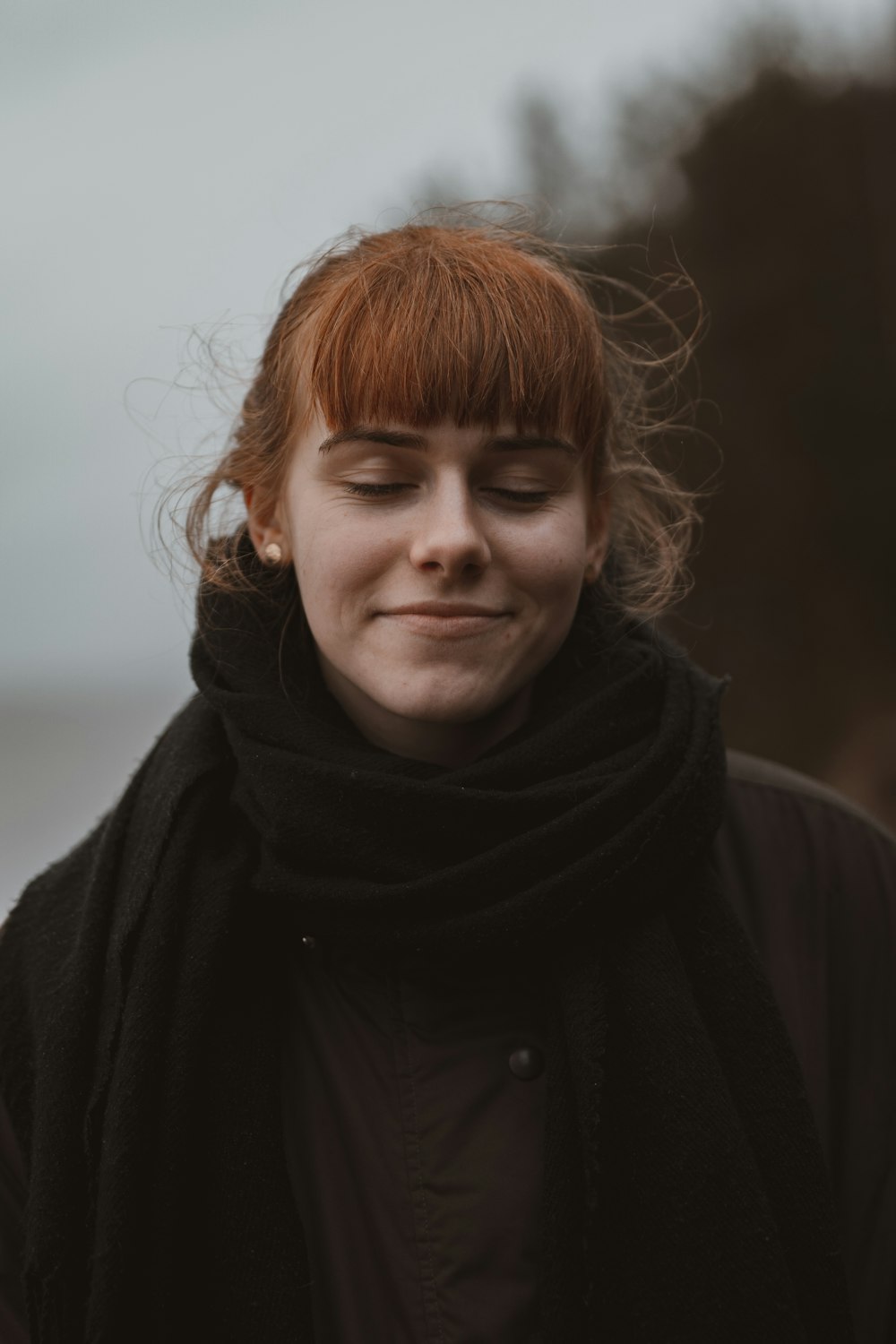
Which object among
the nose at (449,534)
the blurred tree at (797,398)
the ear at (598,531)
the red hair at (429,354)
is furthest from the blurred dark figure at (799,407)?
the nose at (449,534)

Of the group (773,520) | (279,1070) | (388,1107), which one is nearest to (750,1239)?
(388,1107)

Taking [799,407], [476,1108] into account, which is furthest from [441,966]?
[799,407]

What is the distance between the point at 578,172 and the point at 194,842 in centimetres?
494

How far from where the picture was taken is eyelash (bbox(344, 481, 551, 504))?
1.55 meters

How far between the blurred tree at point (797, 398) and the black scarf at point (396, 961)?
438 cm

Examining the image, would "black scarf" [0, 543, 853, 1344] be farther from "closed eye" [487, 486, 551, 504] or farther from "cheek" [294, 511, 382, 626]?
"closed eye" [487, 486, 551, 504]

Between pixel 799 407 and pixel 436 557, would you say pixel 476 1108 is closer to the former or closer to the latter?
pixel 436 557

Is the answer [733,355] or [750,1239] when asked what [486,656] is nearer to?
[750,1239]

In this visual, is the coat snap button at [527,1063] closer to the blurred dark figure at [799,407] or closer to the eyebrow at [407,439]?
the eyebrow at [407,439]

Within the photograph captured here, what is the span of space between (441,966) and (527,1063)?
0.52 ft

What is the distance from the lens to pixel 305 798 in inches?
62.2

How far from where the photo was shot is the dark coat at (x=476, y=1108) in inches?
57.7

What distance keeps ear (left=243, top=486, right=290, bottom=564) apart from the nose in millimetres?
297

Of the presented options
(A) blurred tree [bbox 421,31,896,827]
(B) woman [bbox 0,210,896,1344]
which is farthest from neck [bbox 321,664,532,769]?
(A) blurred tree [bbox 421,31,896,827]
